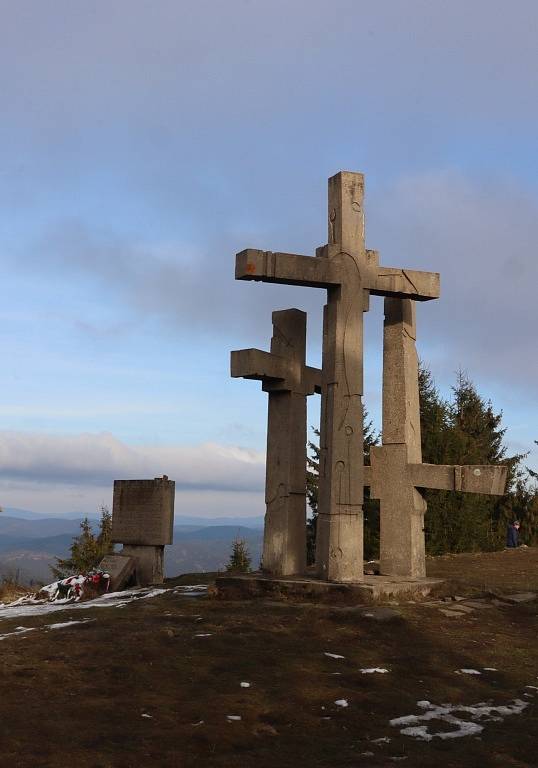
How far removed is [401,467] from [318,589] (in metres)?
2.76

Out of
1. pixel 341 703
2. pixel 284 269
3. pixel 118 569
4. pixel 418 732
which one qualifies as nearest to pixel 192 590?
pixel 118 569

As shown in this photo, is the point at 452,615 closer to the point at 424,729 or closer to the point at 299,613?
the point at 299,613

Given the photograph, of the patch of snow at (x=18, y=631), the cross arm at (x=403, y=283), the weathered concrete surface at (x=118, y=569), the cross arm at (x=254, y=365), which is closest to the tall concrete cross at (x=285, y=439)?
the cross arm at (x=254, y=365)

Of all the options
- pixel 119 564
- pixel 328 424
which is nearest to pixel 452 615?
pixel 328 424

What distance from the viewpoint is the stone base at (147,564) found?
1659 cm

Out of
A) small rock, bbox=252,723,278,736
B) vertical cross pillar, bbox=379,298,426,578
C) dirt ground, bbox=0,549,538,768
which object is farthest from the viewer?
vertical cross pillar, bbox=379,298,426,578

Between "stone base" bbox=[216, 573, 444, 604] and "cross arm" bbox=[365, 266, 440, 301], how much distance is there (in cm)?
441

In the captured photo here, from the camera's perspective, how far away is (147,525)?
54.4 ft

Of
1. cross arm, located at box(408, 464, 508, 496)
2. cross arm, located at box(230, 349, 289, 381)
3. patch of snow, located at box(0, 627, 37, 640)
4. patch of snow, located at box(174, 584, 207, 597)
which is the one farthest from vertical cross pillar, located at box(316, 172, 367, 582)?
patch of snow, located at box(0, 627, 37, 640)

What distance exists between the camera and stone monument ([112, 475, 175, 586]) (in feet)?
54.2

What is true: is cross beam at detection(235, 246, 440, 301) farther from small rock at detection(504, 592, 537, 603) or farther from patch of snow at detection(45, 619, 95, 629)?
patch of snow at detection(45, 619, 95, 629)

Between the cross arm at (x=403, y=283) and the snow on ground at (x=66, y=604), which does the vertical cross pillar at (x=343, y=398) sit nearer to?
the cross arm at (x=403, y=283)

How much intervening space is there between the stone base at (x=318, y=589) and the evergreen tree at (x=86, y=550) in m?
16.9

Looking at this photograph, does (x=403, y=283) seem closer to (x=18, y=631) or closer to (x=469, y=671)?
(x=469, y=671)
